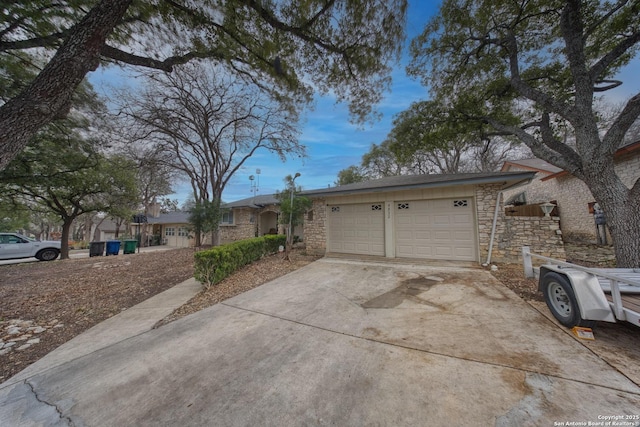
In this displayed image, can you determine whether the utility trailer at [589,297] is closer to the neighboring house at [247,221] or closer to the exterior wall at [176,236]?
the neighboring house at [247,221]

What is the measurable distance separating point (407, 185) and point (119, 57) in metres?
7.45

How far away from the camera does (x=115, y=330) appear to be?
10.3 ft

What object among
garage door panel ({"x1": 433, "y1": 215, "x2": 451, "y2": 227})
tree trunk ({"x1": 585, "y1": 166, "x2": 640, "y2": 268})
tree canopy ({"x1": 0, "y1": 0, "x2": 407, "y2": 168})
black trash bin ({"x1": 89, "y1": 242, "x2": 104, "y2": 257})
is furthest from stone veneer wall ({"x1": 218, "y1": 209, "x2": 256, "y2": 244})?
tree trunk ({"x1": 585, "y1": 166, "x2": 640, "y2": 268})

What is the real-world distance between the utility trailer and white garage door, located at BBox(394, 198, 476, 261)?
3.39 m

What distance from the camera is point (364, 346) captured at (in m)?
2.41

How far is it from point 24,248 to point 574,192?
25.9 metres

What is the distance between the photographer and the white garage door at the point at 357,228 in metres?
7.52

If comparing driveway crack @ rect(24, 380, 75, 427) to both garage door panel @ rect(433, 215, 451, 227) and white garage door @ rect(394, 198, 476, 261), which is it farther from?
garage door panel @ rect(433, 215, 451, 227)

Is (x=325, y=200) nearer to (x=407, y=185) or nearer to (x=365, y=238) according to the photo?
(x=365, y=238)

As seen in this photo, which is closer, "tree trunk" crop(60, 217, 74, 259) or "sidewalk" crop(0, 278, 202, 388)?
"sidewalk" crop(0, 278, 202, 388)

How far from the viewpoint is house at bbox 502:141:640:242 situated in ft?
21.3

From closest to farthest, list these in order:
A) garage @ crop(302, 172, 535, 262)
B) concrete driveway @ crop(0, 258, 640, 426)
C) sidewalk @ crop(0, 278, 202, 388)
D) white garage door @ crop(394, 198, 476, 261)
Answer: concrete driveway @ crop(0, 258, 640, 426) → sidewalk @ crop(0, 278, 202, 388) → garage @ crop(302, 172, 535, 262) → white garage door @ crop(394, 198, 476, 261)

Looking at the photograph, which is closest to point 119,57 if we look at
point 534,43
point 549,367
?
point 549,367

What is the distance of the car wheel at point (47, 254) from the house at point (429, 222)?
44.3ft
